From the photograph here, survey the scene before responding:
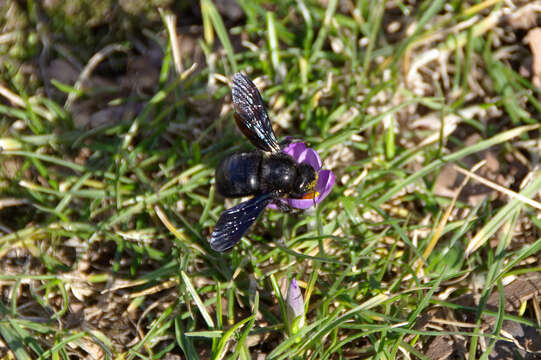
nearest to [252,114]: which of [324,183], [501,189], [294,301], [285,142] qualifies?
[285,142]

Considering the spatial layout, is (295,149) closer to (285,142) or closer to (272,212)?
(285,142)

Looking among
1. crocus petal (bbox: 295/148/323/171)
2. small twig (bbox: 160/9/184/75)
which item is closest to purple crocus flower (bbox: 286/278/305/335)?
crocus petal (bbox: 295/148/323/171)

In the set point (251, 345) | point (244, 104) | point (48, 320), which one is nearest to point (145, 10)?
point (244, 104)

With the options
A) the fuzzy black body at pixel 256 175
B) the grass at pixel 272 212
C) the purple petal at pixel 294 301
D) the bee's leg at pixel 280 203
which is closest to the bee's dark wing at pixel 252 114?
the fuzzy black body at pixel 256 175

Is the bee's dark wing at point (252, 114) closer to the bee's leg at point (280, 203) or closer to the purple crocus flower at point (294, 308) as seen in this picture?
the bee's leg at point (280, 203)

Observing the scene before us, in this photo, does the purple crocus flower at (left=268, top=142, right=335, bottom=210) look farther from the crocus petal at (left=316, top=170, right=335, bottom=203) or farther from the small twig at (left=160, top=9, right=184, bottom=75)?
the small twig at (left=160, top=9, right=184, bottom=75)

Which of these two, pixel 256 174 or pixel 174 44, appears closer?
pixel 256 174

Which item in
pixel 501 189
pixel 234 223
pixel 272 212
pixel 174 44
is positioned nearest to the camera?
pixel 234 223
